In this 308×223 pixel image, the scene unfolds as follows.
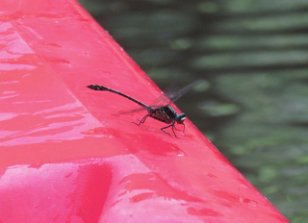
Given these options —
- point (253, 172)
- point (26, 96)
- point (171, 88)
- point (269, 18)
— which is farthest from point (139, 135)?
point (269, 18)

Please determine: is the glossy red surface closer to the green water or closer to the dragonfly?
the dragonfly

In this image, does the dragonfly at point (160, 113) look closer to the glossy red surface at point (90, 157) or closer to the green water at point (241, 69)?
the glossy red surface at point (90, 157)

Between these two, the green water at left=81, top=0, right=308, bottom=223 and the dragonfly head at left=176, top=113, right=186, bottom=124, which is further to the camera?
the green water at left=81, top=0, right=308, bottom=223

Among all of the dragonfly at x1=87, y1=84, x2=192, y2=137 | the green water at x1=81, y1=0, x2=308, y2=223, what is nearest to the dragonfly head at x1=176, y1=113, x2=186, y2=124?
the dragonfly at x1=87, y1=84, x2=192, y2=137

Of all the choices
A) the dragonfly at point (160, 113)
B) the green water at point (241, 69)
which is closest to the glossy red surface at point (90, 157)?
the dragonfly at point (160, 113)

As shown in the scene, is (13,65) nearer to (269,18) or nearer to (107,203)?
(107,203)

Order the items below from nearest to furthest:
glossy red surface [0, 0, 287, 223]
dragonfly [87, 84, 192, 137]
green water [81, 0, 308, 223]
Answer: glossy red surface [0, 0, 287, 223] < dragonfly [87, 84, 192, 137] < green water [81, 0, 308, 223]

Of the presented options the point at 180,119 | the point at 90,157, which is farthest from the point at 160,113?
the point at 90,157
